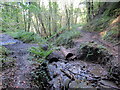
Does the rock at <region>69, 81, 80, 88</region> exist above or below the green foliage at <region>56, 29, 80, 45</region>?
below

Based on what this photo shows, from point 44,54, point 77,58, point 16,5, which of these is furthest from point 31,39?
point 16,5

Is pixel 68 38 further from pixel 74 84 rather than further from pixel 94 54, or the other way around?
pixel 74 84

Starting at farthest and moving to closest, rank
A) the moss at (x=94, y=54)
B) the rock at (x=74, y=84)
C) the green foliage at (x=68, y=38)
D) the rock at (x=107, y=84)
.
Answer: the green foliage at (x=68, y=38)
the moss at (x=94, y=54)
the rock at (x=74, y=84)
the rock at (x=107, y=84)

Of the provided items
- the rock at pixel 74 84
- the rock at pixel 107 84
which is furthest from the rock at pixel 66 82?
the rock at pixel 107 84

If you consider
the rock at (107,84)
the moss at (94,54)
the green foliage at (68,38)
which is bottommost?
the rock at (107,84)

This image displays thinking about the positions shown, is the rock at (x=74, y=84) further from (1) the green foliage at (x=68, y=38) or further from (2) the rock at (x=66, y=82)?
(1) the green foliage at (x=68, y=38)

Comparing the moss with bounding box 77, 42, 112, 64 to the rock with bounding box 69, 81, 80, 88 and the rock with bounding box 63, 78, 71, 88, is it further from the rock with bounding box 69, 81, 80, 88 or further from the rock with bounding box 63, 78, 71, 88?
the rock with bounding box 63, 78, 71, 88

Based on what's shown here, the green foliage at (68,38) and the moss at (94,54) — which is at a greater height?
the green foliage at (68,38)

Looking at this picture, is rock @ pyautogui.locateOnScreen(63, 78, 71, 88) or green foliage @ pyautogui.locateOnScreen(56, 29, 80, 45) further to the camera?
green foliage @ pyautogui.locateOnScreen(56, 29, 80, 45)

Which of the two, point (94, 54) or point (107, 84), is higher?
point (94, 54)

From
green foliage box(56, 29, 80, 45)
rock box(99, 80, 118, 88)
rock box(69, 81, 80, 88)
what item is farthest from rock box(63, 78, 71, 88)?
green foliage box(56, 29, 80, 45)

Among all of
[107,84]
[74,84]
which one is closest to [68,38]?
[74,84]

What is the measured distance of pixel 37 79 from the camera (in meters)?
4.06

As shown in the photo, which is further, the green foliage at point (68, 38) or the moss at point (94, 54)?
the green foliage at point (68, 38)
